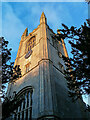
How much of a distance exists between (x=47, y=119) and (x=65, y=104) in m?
3.63

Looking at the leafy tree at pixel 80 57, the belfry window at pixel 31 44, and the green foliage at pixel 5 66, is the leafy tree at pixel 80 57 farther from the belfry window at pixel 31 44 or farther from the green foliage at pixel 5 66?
the belfry window at pixel 31 44

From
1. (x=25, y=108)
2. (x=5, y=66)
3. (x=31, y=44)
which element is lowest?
(x=25, y=108)

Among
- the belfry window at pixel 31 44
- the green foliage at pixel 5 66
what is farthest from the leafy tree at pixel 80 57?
the belfry window at pixel 31 44

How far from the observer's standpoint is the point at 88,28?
812 cm

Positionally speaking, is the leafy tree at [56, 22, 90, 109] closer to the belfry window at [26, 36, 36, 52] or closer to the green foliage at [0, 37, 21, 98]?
the green foliage at [0, 37, 21, 98]

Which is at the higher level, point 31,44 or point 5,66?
point 31,44

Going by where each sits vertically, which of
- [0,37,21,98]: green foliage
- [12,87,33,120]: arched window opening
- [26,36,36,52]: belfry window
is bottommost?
[12,87,33,120]: arched window opening

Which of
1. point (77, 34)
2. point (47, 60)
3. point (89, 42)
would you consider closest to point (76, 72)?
point (89, 42)

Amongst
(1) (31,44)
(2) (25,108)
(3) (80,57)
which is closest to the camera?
(3) (80,57)

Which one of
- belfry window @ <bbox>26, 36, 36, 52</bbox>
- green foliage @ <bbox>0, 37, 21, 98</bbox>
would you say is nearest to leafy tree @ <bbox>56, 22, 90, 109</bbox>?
green foliage @ <bbox>0, 37, 21, 98</bbox>

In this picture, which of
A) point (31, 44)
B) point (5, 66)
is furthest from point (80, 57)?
point (31, 44)

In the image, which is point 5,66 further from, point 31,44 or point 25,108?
point 31,44

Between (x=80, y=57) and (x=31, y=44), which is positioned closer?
(x=80, y=57)

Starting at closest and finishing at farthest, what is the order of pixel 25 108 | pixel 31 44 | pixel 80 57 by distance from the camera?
1. pixel 80 57
2. pixel 25 108
3. pixel 31 44
